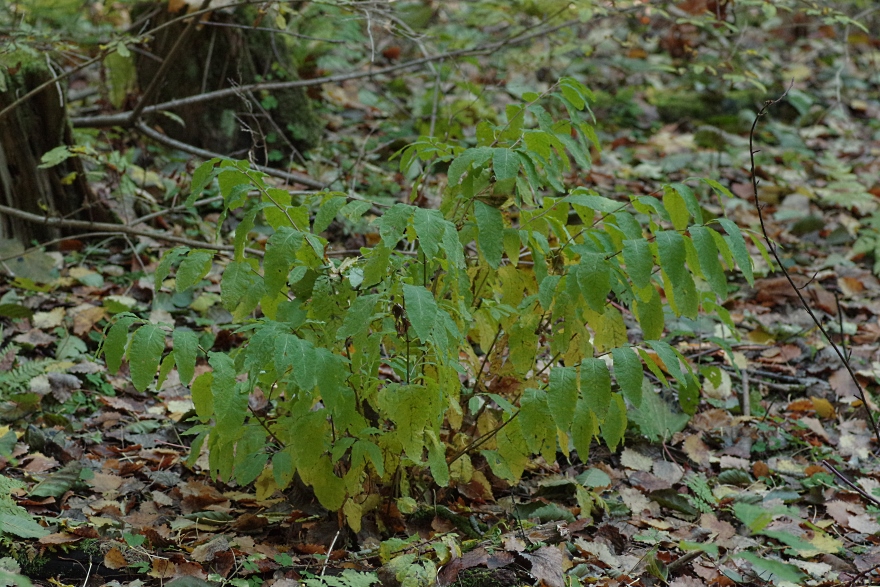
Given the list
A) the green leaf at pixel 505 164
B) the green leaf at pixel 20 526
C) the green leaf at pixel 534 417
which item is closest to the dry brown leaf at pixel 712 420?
the green leaf at pixel 534 417

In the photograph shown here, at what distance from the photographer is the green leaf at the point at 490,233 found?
6.92 feet

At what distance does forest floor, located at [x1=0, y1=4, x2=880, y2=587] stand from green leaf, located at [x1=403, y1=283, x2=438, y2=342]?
0.74 meters

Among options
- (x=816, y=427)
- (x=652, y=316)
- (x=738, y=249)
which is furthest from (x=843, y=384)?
(x=738, y=249)

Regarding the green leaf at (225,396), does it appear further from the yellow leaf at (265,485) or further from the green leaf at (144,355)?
the yellow leaf at (265,485)

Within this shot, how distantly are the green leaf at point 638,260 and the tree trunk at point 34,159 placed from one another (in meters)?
3.17

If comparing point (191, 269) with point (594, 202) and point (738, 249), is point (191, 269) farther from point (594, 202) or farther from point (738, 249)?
point (738, 249)

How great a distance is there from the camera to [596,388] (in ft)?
6.89

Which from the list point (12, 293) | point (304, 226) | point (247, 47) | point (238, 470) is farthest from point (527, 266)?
point (247, 47)

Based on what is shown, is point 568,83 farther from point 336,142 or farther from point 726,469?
point 336,142

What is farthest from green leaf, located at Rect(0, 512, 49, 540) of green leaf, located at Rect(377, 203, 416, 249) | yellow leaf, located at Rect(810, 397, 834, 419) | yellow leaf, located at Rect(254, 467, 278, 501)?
yellow leaf, located at Rect(810, 397, 834, 419)

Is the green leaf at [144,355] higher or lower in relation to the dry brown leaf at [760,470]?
higher

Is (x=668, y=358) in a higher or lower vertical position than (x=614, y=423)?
higher

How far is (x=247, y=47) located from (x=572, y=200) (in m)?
3.83

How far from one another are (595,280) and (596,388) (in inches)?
11.4
